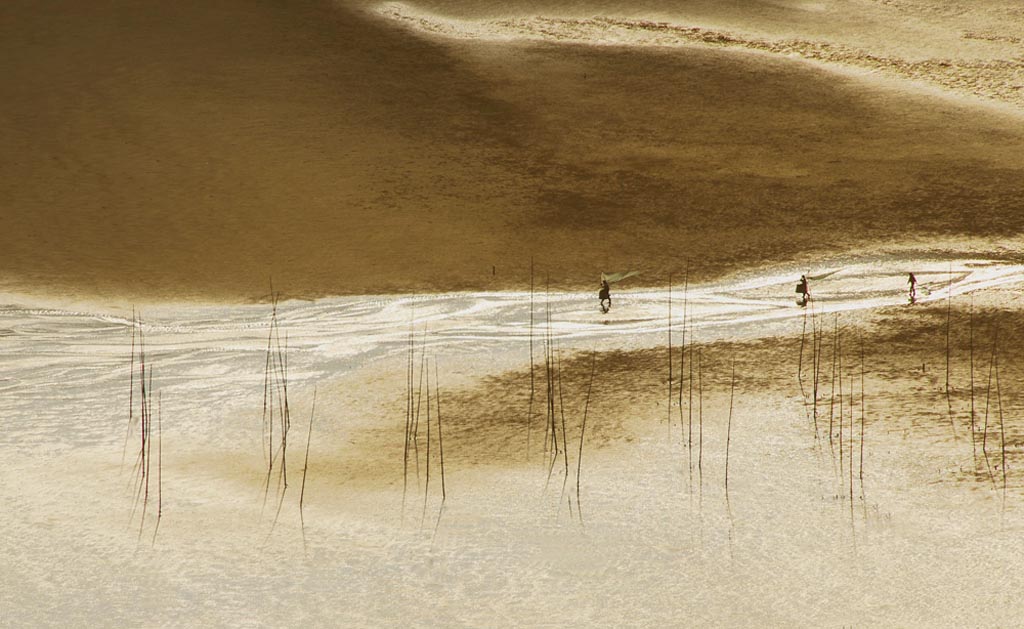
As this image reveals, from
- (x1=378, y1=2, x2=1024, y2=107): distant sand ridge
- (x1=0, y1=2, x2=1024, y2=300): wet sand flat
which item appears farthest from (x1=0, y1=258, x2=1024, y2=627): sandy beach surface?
(x1=378, y1=2, x2=1024, y2=107): distant sand ridge

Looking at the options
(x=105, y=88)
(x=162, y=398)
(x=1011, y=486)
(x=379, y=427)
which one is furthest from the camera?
(x=105, y=88)

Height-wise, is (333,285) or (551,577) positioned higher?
(333,285)

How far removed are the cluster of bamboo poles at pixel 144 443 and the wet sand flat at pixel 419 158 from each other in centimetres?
102

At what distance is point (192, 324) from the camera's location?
5137 mm

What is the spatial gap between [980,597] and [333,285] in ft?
11.1

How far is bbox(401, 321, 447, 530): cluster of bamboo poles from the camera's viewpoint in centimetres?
362

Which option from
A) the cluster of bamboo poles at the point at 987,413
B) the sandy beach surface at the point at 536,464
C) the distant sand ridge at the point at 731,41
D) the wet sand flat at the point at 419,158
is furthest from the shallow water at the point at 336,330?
the distant sand ridge at the point at 731,41

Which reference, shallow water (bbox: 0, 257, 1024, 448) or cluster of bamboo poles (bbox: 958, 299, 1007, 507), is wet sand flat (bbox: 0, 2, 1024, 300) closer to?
shallow water (bbox: 0, 257, 1024, 448)

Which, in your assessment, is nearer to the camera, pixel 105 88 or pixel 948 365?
pixel 948 365

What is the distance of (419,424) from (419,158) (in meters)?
3.16

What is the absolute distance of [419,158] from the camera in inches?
273

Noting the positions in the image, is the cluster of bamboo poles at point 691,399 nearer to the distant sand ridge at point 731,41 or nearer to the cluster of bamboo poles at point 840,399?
the cluster of bamboo poles at point 840,399

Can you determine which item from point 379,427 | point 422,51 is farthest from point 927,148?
point 379,427

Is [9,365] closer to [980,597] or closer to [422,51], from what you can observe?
[980,597]
